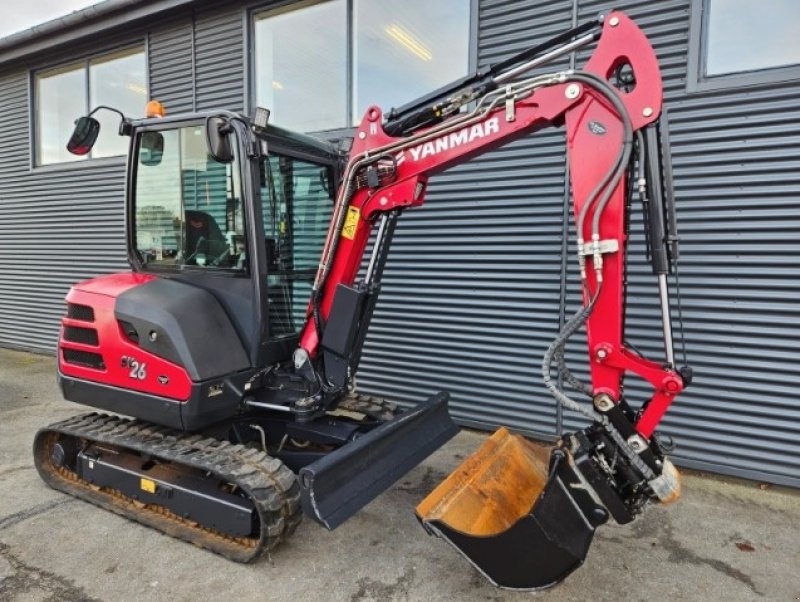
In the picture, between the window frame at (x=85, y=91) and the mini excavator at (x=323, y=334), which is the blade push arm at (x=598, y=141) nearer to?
the mini excavator at (x=323, y=334)

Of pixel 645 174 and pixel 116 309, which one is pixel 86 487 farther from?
pixel 645 174

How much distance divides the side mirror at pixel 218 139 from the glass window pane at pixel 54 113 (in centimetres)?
641

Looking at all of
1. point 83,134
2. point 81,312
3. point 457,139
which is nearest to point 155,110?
point 83,134

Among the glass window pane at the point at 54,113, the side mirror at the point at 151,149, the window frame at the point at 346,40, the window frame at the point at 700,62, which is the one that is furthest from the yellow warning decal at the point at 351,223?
the glass window pane at the point at 54,113

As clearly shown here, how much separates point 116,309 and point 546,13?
4103 millimetres

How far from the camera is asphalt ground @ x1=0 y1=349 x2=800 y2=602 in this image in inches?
99.9

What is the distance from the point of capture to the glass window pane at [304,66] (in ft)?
18.6

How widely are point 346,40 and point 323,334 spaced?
12.6ft

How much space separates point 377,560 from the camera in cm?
281

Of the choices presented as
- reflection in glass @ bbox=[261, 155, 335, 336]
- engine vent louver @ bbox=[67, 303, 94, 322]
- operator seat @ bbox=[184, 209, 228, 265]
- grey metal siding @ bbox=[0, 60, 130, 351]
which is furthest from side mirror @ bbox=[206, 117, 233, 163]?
grey metal siding @ bbox=[0, 60, 130, 351]

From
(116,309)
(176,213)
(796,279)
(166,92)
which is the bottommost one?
(116,309)

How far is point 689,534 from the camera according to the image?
3131mm

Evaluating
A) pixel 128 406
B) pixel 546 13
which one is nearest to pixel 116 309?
pixel 128 406

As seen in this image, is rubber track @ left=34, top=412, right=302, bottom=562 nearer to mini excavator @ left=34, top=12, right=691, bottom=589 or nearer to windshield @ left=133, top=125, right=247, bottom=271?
mini excavator @ left=34, top=12, right=691, bottom=589
